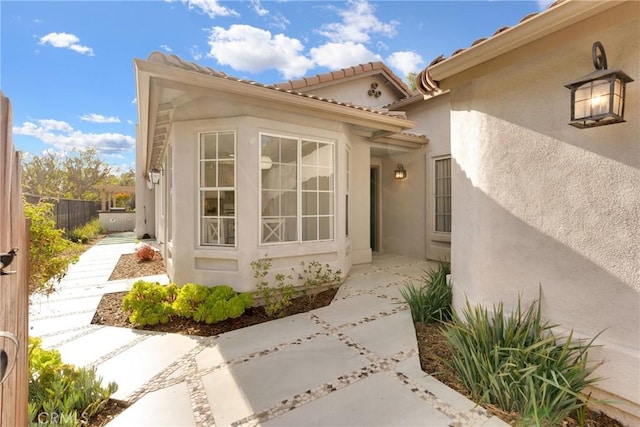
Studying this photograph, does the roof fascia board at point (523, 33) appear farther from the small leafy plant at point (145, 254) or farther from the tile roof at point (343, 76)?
the small leafy plant at point (145, 254)

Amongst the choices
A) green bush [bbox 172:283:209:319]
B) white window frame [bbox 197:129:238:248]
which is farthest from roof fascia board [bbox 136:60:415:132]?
green bush [bbox 172:283:209:319]

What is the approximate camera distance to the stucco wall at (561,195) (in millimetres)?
2588

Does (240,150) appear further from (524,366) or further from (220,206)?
(524,366)

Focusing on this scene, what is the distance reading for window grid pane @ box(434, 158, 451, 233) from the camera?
920 centimetres

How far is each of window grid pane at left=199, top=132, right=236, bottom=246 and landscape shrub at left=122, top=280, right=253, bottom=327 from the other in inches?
44.1

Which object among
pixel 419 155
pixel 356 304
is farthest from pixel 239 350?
pixel 419 155

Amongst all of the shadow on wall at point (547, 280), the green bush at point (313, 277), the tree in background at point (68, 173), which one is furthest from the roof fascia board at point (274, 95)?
the tree in background at point (68, 173)

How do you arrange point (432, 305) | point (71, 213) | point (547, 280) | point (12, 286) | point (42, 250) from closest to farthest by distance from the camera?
point (12, 286) < point (42, 250) < point (547, 280) < point (432, 305) < point (71, 213)

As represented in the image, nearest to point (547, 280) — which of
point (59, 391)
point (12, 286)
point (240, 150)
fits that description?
point (12, 286)

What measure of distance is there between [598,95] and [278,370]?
4402 millimetres

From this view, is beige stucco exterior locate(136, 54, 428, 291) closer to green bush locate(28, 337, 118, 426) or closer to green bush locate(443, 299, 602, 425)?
green bush locate(28, 337, 118, 426)

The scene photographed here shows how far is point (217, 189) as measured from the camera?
6.00 m

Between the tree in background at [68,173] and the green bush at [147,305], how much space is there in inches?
1249

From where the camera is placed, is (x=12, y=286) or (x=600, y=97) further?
(x=600, y=97)
